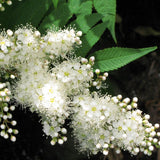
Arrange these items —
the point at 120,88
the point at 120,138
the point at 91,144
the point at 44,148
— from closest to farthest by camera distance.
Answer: the point at 120,138
the point at 91,144
the point at 120,88
the point at 44,148

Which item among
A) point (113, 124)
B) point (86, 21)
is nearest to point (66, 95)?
point (113, 124)

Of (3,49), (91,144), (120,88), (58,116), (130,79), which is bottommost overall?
(130,79)

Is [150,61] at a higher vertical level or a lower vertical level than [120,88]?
lower

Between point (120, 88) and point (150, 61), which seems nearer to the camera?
point (120, 88)

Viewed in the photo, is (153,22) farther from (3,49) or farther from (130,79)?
(3,49)

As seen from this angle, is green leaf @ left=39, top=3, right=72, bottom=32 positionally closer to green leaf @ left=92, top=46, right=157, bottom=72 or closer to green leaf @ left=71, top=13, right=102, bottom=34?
green leaf @ left=71, top=13, right=102, bottom=34

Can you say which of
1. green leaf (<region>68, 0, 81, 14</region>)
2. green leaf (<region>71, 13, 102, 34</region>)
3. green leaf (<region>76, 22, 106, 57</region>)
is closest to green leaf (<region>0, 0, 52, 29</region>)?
green leaf (<region>68, 0, 81, 14</region>)

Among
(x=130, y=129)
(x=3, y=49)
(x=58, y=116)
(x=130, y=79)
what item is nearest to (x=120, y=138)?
(x=130, y=129)

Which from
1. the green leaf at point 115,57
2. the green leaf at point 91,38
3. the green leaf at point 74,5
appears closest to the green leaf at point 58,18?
the green leaf at point 74,5
